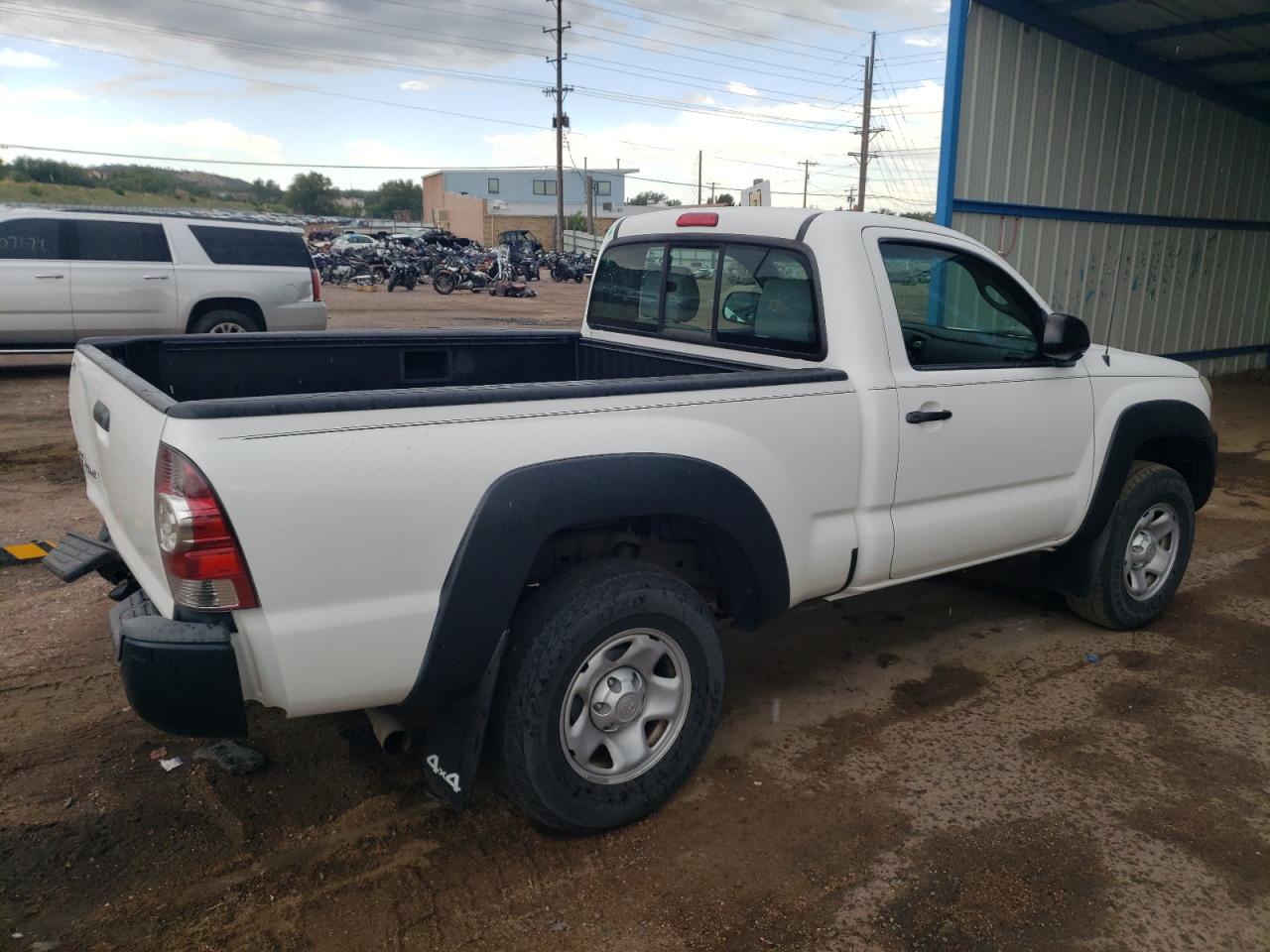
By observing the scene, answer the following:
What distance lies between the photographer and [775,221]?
3719 millimetres

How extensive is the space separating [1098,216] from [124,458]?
11.3 meters

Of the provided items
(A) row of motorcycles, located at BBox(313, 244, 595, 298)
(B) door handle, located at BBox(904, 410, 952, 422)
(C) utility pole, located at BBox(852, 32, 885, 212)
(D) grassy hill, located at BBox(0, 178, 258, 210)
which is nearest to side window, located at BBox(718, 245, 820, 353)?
(B) door handle, located at BBox(904, 410, 952, 422)

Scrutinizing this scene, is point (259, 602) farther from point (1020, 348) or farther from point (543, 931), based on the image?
point (1020, 348)

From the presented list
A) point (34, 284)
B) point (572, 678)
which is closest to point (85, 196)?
point (34, 284)

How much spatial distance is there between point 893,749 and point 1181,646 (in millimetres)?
1946

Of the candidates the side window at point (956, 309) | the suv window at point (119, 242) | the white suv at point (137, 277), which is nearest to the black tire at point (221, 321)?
the white suv at point (137, 277)

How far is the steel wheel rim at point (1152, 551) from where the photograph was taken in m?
4.64

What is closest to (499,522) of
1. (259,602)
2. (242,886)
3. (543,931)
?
(259,602)

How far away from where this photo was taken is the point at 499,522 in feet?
8.55

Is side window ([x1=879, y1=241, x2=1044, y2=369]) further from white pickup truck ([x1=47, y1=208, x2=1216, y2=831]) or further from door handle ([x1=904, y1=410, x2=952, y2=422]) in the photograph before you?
door handle ([x1=904, y1=410, x2=952, y2=422])

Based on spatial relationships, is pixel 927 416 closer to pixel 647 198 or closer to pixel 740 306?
pixel 740 306

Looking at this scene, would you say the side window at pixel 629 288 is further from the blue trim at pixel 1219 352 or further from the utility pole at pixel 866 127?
the utility pole at pixel 866 127

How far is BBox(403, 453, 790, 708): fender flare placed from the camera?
2590 millimetres

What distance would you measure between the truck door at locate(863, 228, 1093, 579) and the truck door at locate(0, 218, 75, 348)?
10.4 metres
